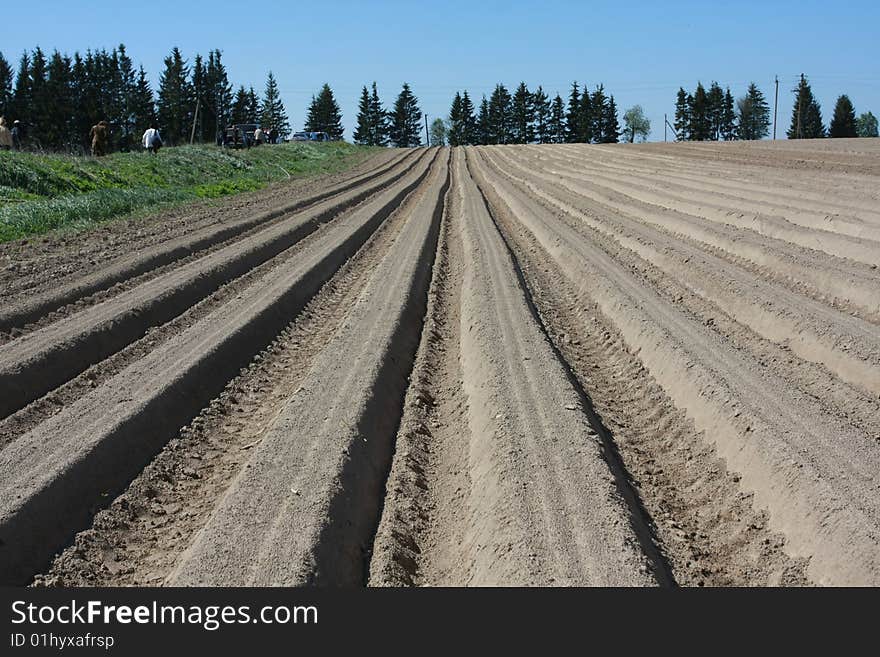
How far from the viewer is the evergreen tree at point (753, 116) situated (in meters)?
103

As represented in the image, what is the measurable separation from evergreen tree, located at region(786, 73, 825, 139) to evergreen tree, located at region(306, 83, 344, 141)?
5176 cm

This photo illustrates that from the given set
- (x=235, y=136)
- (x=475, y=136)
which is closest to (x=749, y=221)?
(x=235, y=136)

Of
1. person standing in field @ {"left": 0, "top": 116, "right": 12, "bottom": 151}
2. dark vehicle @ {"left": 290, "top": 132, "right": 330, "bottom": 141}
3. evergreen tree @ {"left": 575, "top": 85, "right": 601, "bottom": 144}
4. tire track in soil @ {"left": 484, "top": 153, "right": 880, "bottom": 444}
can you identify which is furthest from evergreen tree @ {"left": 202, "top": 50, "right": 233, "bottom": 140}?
tire track in soil @ {"left": 484, "top": 153, "right": 880, "bottom": 444}

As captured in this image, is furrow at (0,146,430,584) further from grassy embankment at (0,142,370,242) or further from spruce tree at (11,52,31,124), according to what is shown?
spruce tree at (11,52,31,124)

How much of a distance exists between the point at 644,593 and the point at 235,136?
144ft

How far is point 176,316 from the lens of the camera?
10.4m

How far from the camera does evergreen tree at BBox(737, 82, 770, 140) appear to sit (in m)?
103

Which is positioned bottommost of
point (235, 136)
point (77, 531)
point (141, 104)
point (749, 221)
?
point (77, 531)

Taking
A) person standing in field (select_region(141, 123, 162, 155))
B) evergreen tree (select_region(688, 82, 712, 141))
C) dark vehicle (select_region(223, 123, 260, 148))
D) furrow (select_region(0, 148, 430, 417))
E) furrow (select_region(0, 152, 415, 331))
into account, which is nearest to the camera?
furrow (select_region(0, 148, 430, 417))

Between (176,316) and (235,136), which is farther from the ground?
(235,136)

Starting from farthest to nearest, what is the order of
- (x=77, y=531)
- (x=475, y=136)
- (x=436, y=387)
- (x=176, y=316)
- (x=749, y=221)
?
(x=475, y=136) < (x=749, y=221) < (x=176, y=316) < (x=436, y=387) < (x=77, y=531)

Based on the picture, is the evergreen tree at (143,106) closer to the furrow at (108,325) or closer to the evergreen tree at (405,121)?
the evergreen tree at (405,121)

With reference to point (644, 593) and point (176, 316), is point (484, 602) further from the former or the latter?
point (176, 316)

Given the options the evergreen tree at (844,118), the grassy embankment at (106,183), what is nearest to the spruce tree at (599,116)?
the evergreen tree at (844,118)
